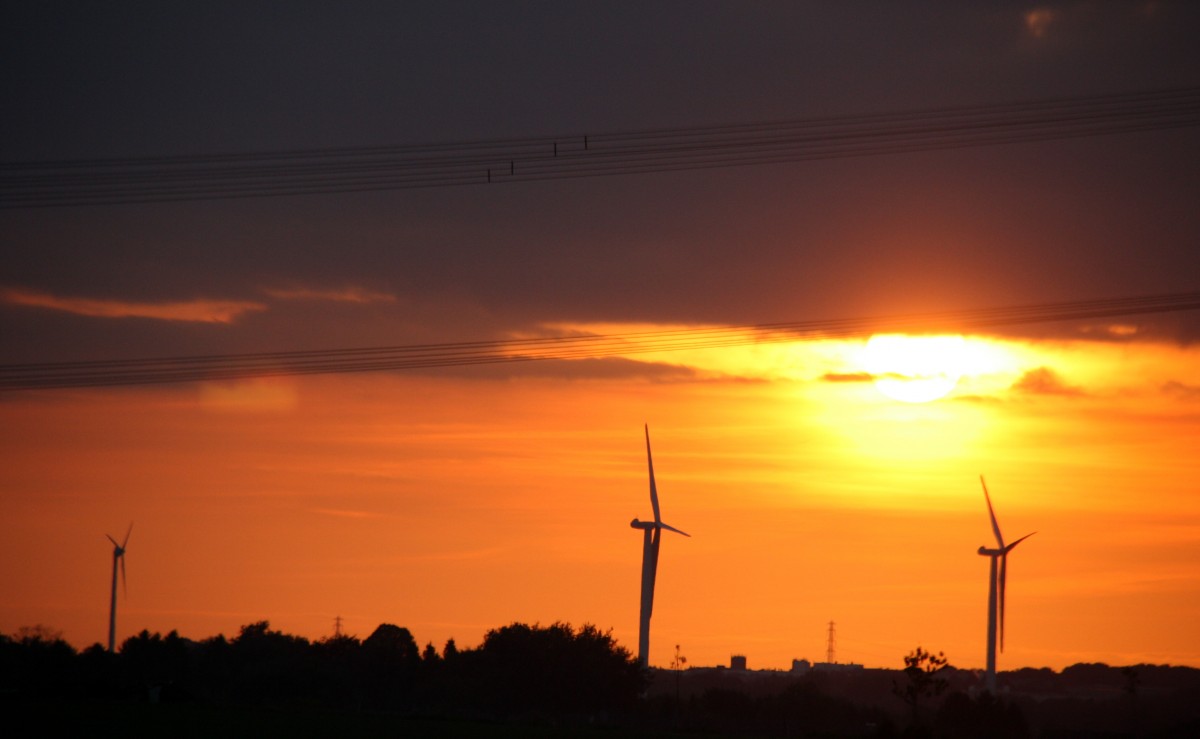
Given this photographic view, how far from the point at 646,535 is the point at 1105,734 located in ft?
199

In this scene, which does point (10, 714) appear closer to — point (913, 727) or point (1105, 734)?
point (913, 727)

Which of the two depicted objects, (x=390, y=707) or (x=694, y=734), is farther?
(x=390, y=707)

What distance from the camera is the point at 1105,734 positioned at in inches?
7411

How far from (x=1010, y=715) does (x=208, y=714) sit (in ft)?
358

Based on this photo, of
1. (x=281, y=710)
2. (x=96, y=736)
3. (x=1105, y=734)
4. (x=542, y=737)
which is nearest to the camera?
(x=96, y=736)

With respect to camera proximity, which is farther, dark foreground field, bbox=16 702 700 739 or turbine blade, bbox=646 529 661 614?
turbine blade, bbox=646 529 661 614

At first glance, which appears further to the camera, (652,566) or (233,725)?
(652,566)

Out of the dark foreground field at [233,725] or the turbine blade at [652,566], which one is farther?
the turbine blade at [652,566]

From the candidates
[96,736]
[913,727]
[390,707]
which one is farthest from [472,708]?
[96,736]

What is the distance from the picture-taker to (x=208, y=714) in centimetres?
12319

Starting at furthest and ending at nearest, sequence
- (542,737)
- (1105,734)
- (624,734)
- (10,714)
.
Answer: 1. (1105,734)
2. (624,734)
3. (542,737)
4. (10,714)

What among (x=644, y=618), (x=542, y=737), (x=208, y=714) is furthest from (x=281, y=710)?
(x=644, y=618)

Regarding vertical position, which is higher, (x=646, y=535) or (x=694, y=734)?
(x=646, y=535)

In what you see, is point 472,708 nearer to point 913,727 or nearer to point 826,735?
point 826,735
